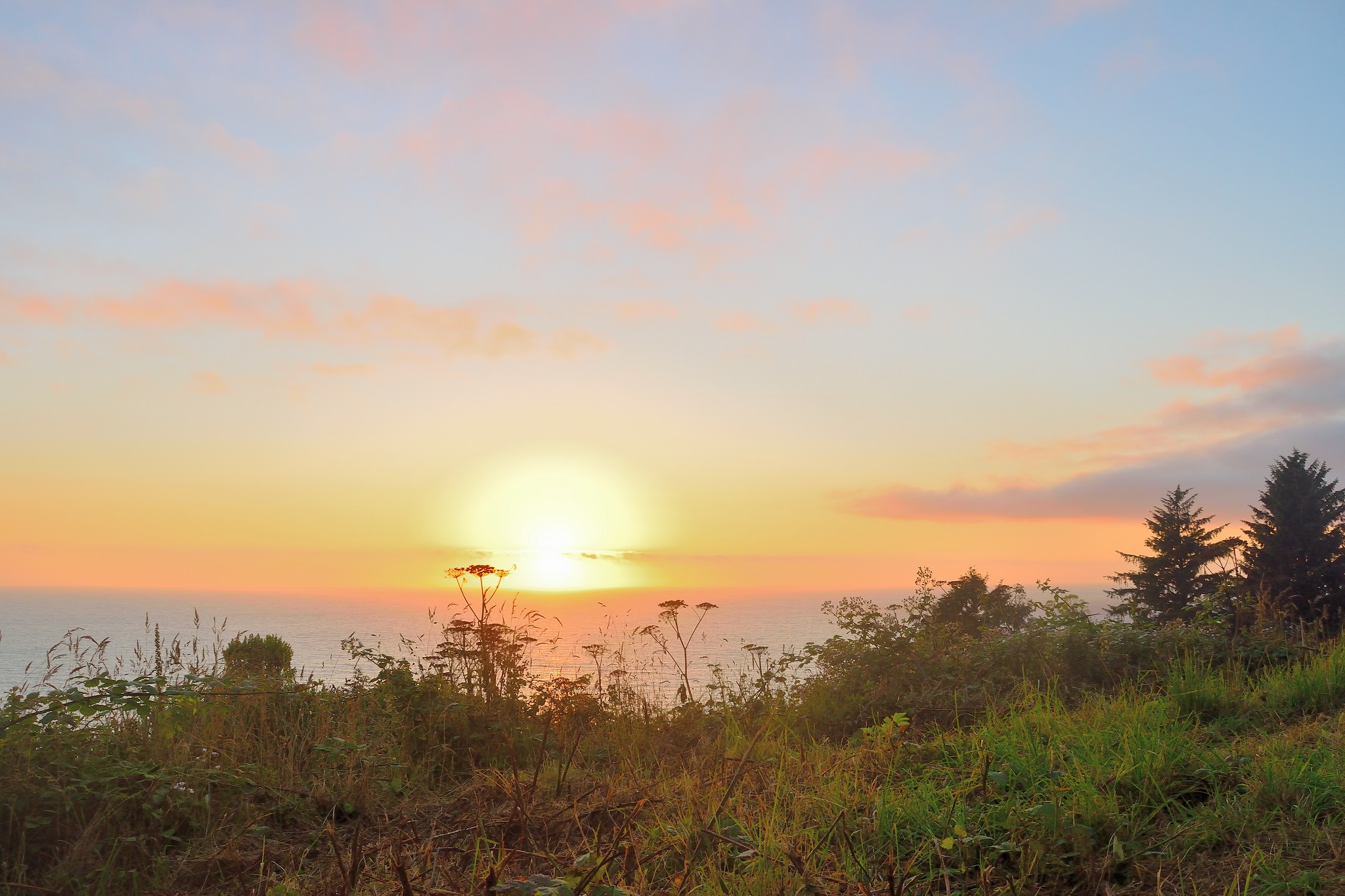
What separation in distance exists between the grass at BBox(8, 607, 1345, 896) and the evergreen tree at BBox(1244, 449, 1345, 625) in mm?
34661

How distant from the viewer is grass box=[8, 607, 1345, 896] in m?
3.20

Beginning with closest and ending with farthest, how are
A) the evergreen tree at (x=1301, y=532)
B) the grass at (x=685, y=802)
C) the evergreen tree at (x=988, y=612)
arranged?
the grass at (x=685, y=802) → the evergreen tree at (x=988, y=612) → the evergreen tree at (x=1301, y=532)

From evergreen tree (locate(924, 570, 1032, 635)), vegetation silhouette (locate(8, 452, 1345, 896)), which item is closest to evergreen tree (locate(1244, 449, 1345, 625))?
evergreen tree (locate(924, 570, 1032, 635))

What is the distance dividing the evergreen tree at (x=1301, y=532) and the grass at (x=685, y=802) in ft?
114

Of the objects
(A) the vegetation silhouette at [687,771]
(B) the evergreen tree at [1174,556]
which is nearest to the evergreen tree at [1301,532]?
(B) the evergreen tree at [1174,556]

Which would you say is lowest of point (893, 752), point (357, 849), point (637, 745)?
point (637, 745)

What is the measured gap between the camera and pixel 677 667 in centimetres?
952

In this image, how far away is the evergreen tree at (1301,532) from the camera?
108 feet

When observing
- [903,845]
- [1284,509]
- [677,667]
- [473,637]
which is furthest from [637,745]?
[1284,509]

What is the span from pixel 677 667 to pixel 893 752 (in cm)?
522

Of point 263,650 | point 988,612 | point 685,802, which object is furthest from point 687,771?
point 263,650

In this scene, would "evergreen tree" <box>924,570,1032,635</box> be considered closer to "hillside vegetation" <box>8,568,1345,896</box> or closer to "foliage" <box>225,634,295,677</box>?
"hillside vegetation" <box>8,568,1345,896</box>

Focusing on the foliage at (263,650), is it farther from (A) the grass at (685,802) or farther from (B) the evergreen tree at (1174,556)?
(B) the evergreen tree at (1174,556)

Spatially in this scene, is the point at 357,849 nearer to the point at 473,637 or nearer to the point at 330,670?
the point at 473,637
